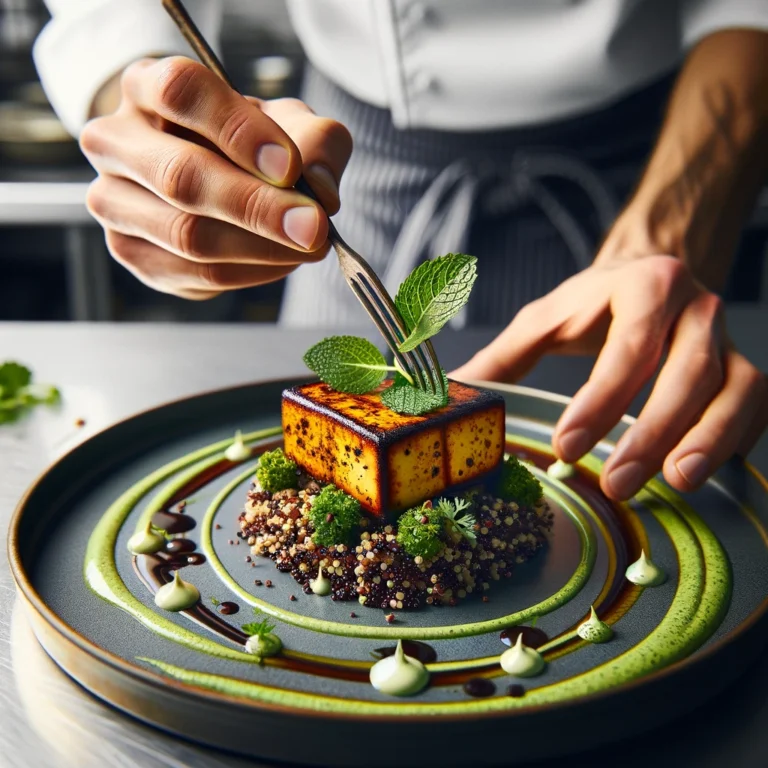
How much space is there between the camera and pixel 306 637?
1191 mm

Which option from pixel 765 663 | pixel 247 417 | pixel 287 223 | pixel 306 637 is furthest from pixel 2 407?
pixel 765 663

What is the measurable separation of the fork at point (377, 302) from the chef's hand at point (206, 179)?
36 millimetres

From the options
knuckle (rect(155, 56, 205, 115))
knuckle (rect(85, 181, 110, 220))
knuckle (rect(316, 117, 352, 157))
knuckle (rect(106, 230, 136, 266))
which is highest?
knuckle (rect(155, 56, 205, 115))

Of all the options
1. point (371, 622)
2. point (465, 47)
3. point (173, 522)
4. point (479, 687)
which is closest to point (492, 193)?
point (465, 47)

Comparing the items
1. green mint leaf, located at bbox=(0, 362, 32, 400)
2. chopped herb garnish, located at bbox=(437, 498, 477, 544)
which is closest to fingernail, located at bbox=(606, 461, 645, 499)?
chopped herb garnish, located at bbox=(437, 498, 477, 544)

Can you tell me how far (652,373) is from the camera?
1653 millimetres

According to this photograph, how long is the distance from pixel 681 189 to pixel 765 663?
1.59 metres

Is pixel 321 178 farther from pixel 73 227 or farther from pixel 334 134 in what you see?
pixel 73 227

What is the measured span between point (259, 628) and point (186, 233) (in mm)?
819

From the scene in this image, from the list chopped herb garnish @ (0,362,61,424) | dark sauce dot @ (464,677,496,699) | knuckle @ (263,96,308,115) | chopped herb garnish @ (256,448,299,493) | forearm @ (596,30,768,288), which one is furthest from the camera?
forearm @ (596,30,768,288)

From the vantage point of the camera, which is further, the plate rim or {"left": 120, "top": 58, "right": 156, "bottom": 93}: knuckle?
{"left": 120, "top": 58, "right": 156, "bottom": 93}: knuckle

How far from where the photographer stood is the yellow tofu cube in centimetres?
139

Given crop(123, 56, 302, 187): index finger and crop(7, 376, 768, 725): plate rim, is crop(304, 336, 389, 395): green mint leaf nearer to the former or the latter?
crop(123, 56, 302, 187): index finger

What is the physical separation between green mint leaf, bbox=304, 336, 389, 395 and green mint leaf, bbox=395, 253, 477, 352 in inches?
4.2
